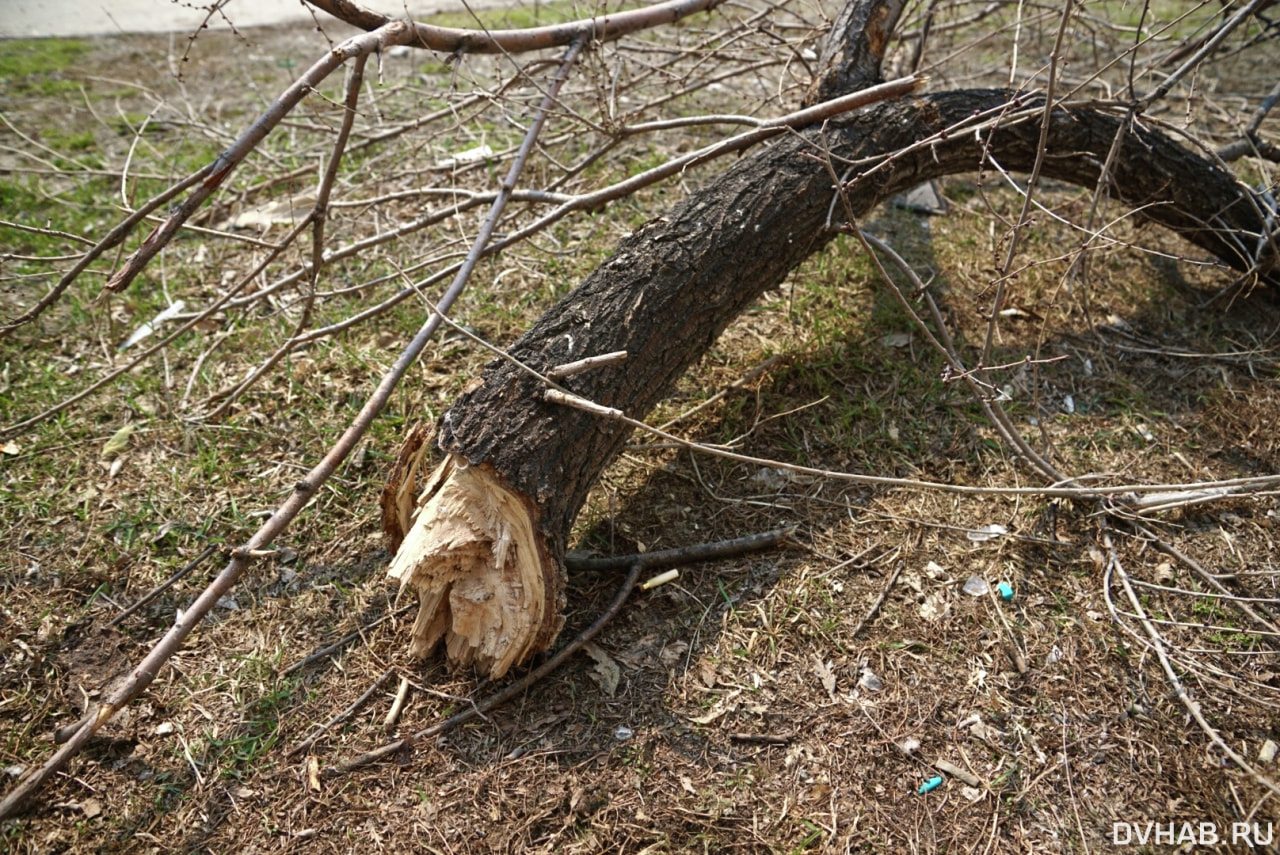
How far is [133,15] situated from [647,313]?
5289 millimetres

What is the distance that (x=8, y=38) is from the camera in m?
5.22

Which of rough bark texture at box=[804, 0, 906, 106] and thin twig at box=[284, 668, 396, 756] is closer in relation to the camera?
thin twig at box=[284, 668, 396, 756]

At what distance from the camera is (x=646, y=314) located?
2.38 metres

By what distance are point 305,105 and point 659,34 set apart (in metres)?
2.41

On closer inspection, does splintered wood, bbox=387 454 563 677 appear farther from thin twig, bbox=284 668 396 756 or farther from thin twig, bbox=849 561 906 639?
thin twig, bbox=849 561 906 639

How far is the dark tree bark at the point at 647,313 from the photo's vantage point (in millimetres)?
2068

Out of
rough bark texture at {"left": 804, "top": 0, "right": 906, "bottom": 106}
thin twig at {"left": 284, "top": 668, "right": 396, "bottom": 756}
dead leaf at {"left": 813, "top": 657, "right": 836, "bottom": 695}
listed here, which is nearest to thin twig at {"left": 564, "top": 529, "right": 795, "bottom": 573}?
dead leaf at {"left": 813, "top": 657, "right": 836, "bottom": 695}

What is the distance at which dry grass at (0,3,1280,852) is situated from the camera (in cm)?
196

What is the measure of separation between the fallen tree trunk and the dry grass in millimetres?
234

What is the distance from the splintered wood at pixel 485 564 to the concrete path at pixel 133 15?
14.8 feet

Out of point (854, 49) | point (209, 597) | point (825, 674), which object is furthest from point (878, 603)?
point (854, 49)

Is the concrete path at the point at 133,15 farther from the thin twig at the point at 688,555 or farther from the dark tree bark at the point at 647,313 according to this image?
the thin twig at the point at 688,555

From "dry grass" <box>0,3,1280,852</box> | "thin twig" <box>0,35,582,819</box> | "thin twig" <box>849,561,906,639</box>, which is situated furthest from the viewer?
"thin twig" <box>849,561,906,639</box>

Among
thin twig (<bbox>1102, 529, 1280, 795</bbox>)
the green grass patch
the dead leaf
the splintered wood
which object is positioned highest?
the green grass patch
